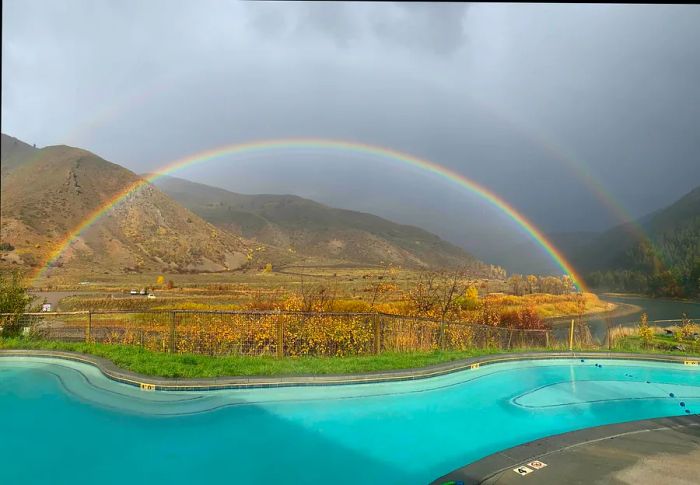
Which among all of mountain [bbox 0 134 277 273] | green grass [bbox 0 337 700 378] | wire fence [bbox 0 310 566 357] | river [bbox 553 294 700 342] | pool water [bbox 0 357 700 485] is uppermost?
mountain [bbox 0 134 277 273]

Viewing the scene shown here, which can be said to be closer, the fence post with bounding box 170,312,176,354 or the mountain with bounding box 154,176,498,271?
the fence post with bounding box 170,312,176,354

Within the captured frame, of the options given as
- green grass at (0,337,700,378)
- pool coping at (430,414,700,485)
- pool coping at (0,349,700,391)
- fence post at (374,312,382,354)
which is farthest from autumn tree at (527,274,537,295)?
pool coping at (430,414,700,485)

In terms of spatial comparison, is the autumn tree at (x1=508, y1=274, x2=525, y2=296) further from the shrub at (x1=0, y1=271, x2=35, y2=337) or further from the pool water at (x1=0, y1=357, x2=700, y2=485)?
the shrub at (x1=0, y1=271, x2=35, y2=337)

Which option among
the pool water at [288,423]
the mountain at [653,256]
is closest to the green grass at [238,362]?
the pool water at [288,423]

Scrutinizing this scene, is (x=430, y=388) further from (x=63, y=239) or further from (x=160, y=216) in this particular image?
(x=160, y=216)

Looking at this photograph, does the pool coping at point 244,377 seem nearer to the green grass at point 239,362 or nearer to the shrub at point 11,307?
the green grass at point 239,362

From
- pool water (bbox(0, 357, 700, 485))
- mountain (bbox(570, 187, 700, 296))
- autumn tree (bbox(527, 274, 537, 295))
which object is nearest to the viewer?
pool water (bbox(0, 357, 700, 485))
